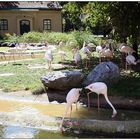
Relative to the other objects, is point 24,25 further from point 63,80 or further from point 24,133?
point 24,133

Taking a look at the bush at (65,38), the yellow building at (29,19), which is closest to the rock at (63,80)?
the bush at (65,38)

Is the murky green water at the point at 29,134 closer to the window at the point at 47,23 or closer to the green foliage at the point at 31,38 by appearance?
the green foliage at the point at 31,38

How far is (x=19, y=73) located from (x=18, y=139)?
773cm

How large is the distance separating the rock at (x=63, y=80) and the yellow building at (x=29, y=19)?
110 feet

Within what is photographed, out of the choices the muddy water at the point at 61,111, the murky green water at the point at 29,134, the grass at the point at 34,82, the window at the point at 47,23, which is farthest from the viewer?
the window at the point at 47,23

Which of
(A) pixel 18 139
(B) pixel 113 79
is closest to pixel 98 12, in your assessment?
(B) pixel 113 79

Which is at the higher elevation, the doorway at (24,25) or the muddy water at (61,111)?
the doorway at (24,25)

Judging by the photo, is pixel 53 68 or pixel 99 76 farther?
pixel 53 68

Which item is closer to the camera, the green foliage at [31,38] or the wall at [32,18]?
the green foliage at [31,38]

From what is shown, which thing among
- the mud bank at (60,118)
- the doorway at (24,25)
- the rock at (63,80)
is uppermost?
the doorway at (24,25)

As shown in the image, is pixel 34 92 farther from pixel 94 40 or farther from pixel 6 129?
pixel 94 40

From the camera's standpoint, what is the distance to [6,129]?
382 inches

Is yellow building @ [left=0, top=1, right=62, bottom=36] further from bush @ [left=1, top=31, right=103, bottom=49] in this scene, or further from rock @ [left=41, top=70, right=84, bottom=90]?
rock @ [left=41, top=70, right=84, bottom=90]

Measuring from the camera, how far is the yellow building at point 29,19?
149ft
